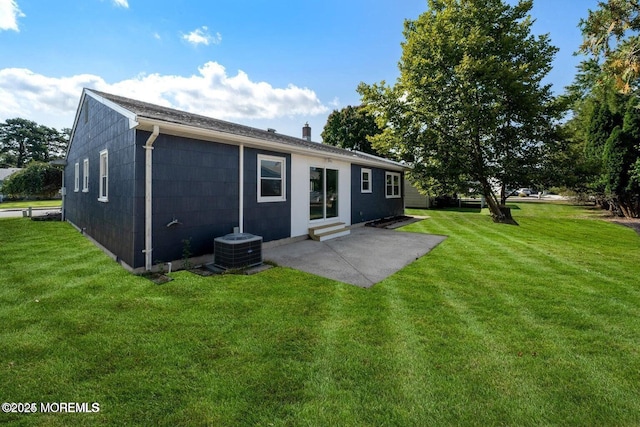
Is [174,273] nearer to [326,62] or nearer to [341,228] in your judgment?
[341,228]

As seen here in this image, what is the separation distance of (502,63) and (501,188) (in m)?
5.52

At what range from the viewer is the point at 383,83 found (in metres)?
14.4

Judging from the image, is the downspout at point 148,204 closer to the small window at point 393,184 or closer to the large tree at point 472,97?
the small window at point 393,184

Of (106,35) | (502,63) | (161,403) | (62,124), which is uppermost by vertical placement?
(62,124)

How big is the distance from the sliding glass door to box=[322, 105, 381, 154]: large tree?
20803 millimetres

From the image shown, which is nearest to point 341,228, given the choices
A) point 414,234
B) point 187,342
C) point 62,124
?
point 414,234

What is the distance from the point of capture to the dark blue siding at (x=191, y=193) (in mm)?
5223

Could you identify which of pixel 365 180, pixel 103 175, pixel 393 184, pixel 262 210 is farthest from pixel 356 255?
pixel 393 184

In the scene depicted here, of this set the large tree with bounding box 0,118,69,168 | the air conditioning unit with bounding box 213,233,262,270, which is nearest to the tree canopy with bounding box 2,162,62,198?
the large tree with bounding box 0,118,69,168

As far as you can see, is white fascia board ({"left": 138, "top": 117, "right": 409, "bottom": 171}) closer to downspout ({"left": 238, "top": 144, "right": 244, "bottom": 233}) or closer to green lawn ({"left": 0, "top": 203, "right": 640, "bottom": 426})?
downspout ({"left": 238, "top": 144, "right": 244, "bottom": 233})

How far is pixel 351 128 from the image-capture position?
3014cm

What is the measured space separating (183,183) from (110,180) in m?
2.23

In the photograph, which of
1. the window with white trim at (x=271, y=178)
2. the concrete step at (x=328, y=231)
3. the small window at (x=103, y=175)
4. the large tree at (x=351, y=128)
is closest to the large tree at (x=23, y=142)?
the large tree at (x=351, y=128)

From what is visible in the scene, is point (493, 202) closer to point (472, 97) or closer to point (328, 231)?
point (472, 97)
